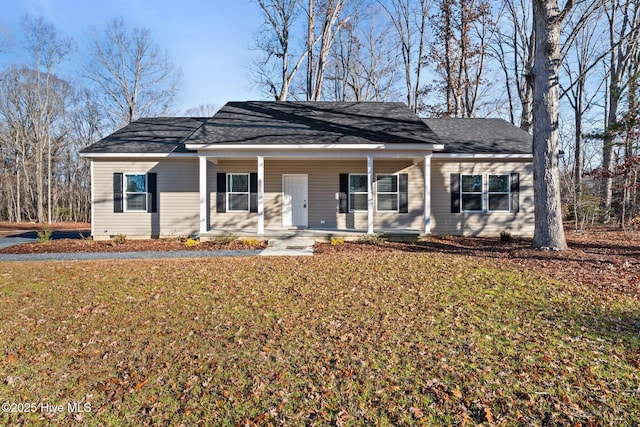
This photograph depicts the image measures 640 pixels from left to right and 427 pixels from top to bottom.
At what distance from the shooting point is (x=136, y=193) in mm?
11586

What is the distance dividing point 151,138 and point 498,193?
12824 mm

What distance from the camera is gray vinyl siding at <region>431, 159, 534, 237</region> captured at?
1178 centimetres

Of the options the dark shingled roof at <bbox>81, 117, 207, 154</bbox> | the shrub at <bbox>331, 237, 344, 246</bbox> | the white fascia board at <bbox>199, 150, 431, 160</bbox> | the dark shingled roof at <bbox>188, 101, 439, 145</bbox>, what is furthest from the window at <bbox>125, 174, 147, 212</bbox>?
the shrub at <bbox>331, 237, 344, 246</bbox>

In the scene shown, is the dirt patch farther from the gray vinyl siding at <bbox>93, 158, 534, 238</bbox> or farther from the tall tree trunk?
the tall tree trunk

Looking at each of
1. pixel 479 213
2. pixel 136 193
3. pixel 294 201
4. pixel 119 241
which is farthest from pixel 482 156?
pixel 119 241

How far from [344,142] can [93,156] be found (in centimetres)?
850

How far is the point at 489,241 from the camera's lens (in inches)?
412

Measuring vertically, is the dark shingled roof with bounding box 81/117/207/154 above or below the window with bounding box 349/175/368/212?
above

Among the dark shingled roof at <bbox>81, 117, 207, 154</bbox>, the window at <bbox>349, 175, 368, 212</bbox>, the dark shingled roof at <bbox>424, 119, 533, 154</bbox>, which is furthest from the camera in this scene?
the window at <bbox>349, 175, 368, 212</bbox>

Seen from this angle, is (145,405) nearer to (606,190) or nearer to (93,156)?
(93,156)

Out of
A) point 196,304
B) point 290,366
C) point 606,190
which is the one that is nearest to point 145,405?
point 290,366

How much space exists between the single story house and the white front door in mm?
37

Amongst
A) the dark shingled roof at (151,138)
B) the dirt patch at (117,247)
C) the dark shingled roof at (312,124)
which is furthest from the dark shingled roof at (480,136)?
the dark shingled roof at (151,138)

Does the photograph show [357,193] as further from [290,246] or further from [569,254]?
[569,254]
